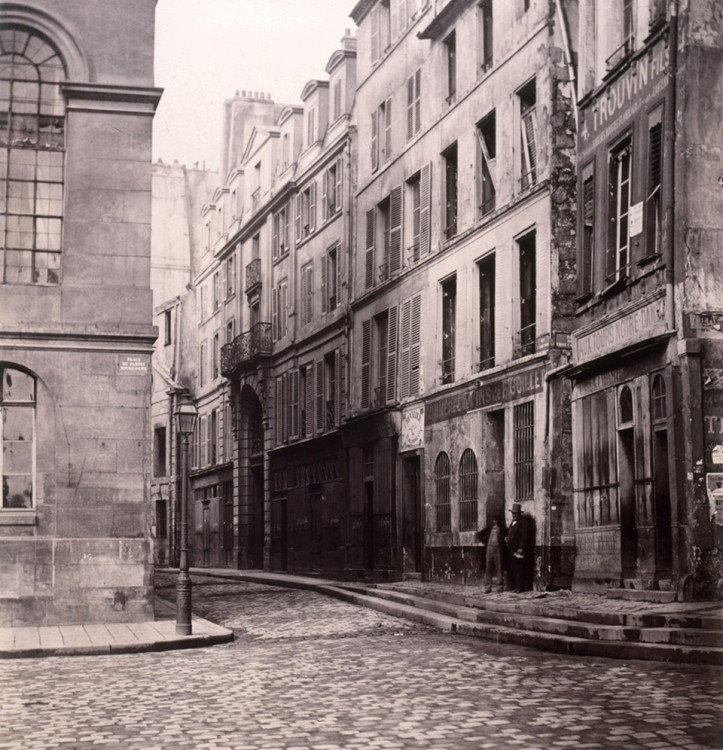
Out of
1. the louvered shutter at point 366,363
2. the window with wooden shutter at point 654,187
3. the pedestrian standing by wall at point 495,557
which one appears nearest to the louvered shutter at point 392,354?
the louvered shutter at point 366,363

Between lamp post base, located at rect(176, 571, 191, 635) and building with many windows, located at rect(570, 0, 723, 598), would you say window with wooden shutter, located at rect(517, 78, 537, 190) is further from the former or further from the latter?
lamp post base, located at rect(176, 571, 191, 635)

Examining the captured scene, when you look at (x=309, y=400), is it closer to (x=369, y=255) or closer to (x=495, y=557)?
(x=369, y=255)

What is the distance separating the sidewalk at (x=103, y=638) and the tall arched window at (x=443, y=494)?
333 inches

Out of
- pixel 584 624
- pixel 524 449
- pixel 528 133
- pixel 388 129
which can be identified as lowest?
pixel 584 624

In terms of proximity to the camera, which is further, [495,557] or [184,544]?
[495,557]

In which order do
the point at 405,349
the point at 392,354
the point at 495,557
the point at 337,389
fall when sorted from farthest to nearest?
the point at 337,389 < the point at 392,354 < the point at 405,349 < the point at 495,557

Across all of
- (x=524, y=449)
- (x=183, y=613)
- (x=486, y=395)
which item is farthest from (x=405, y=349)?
(x=183, y=613)

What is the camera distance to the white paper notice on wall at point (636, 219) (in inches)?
671

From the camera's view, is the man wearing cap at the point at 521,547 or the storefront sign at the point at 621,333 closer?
the storefront sign at the point at 621,333

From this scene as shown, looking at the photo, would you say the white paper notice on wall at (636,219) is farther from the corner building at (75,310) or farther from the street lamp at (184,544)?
the corner building at (75,310)

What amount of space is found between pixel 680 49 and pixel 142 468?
9044 mm

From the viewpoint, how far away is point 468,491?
2388 cm

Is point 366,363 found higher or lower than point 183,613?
higher

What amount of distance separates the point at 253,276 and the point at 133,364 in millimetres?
23201
